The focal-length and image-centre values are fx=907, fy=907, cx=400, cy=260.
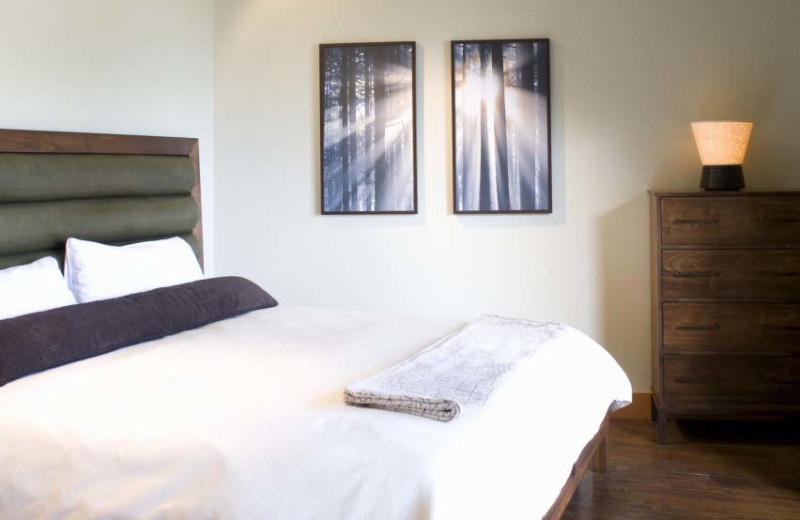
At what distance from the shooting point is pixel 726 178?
4.00 m

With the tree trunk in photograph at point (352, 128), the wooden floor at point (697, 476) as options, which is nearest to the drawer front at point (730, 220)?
the wooden floor at point (697, 476)

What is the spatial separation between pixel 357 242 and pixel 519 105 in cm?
104

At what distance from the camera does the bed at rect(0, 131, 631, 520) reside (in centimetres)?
192

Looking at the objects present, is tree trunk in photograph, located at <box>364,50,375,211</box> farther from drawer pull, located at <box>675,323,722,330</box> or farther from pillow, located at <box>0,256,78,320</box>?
pillow, located at <box>0,256,78,320</box>

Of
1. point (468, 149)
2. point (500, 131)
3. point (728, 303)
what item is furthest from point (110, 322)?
point (728, 303)

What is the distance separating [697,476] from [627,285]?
1.09m

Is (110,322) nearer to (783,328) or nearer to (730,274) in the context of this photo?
(730,274)

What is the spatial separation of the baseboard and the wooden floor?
0.07m

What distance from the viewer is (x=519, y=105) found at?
4371 mm

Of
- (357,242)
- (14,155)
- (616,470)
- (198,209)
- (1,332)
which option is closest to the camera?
(1,332)

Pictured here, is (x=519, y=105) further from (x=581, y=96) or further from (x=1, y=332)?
(x=1, y=332)

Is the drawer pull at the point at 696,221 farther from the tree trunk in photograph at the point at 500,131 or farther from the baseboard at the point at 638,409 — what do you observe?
the baseboard at the point at 638,409

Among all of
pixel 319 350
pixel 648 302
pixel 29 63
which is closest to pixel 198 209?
pixel 29 63

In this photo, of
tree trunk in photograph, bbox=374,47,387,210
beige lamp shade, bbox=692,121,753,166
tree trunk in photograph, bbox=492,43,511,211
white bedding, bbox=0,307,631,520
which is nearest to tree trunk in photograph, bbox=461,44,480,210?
tree trunk in photograph, bbox=492,43,511,211
